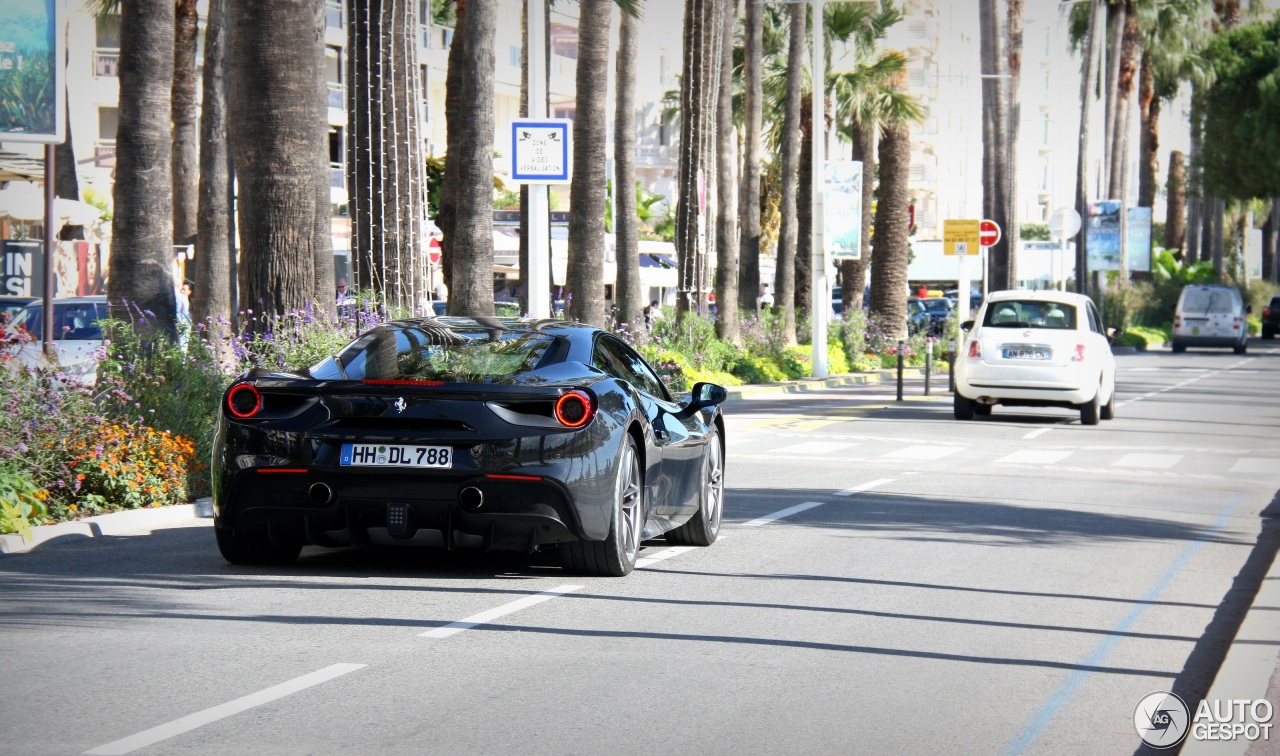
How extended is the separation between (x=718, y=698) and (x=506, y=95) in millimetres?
70538

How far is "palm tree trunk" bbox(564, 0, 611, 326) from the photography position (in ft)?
84.0

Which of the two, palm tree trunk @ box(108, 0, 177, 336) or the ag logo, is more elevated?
palm tree trunk @ box(108, 0, 177, 336)

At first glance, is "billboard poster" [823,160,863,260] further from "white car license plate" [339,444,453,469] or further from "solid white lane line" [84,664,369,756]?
"solid white lane line" [84,664,369,756]

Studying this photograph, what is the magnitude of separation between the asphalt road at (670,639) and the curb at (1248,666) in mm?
185

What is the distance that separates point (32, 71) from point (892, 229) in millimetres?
29580

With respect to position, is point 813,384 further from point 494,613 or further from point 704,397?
point 494,613

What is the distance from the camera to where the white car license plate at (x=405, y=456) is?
29.3 feet

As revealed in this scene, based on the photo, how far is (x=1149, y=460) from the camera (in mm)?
19234

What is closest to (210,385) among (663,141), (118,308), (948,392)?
(118,308)

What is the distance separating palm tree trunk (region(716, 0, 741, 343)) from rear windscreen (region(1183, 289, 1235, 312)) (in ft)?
78.0

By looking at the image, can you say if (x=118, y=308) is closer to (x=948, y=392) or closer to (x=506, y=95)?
(x=948, y=392)

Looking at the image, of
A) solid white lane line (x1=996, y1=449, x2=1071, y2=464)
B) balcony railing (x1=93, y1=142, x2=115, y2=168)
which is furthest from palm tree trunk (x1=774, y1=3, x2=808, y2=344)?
balcony railing (x1=93, y1=142, x2=115, y2=168)

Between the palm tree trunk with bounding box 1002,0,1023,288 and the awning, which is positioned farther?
the palm tree trunk with bounding box 1002,0,1023,288

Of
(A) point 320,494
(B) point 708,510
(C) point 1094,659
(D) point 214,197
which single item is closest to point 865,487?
(B) point 708,510
